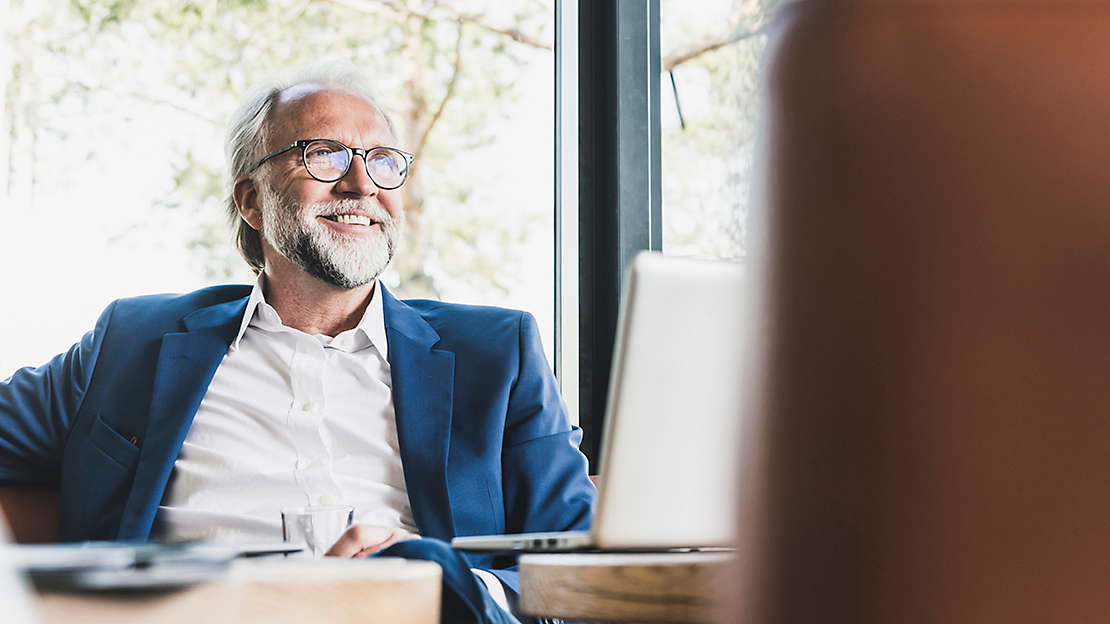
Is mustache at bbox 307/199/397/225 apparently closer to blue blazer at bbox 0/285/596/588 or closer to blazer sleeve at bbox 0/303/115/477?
blue blazer at bbox 0/285/596/588

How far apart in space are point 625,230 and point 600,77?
43 centimetres

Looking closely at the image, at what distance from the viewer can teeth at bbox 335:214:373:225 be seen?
223 cm

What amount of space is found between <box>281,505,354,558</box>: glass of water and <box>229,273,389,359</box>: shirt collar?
0.56 metres

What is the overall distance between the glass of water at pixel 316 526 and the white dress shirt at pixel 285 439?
333 mm

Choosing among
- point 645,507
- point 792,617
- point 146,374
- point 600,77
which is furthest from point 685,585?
point 600,77

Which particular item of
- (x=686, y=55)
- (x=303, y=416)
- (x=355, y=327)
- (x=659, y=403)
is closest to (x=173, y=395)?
(x=303, y=416)

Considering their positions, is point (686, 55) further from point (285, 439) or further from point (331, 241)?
point (285, 439)

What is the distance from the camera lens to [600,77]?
112 inches

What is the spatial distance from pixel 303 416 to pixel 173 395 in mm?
235

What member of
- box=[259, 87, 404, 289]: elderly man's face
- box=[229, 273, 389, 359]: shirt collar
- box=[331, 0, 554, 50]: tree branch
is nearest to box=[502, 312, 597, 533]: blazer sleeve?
box=[229, 273, 389, 359]: shirt collar

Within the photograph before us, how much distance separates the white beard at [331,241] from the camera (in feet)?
7.07

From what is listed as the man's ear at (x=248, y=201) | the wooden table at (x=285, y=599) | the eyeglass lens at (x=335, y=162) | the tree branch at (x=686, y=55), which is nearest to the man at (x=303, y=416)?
the eyeglass lens at (x=335, y=162)

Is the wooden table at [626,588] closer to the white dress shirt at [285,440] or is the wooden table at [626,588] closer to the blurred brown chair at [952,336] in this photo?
the blurred brown chair at [952,336]

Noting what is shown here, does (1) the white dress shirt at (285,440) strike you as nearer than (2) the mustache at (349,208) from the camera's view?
Yes
